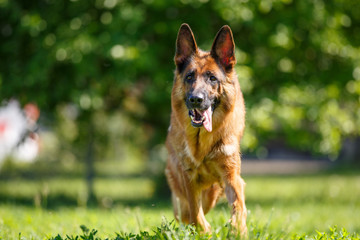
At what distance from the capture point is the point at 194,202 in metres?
4.60

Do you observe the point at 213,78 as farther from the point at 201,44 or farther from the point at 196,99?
the point at 201,44

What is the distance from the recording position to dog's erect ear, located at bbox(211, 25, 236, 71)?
454 cm

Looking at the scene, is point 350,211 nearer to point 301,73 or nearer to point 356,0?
point 301,73

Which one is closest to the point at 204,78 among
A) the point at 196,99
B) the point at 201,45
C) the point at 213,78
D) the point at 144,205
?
the point at 213,78

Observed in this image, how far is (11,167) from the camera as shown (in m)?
13.0

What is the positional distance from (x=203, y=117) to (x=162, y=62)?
5.72 metres

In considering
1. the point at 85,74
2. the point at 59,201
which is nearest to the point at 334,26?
the point at 85,74

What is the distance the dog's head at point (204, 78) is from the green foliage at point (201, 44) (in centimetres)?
427

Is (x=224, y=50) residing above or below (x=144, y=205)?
above

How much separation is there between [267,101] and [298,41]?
6.26 ft

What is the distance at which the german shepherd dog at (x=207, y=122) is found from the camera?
439 cm

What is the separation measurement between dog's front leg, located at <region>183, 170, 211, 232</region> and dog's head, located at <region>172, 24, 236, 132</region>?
0.63 metres

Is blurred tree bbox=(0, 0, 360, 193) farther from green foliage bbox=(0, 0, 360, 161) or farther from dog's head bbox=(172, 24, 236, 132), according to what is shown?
dog's head bbox=(172, 24, 236, 132)

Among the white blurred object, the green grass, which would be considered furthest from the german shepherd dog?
the white blurred object
